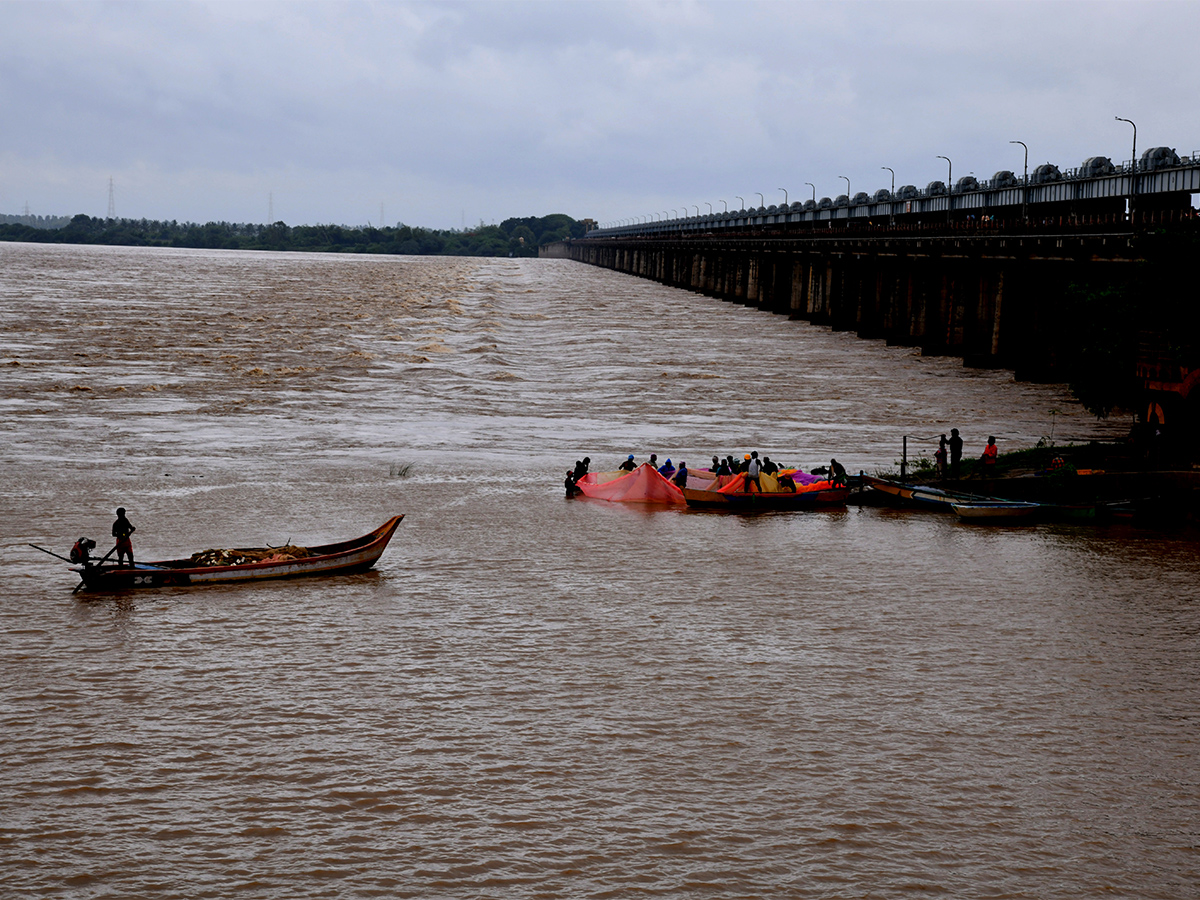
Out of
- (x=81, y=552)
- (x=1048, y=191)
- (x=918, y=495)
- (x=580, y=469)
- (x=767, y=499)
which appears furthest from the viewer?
(x=1048, y=191)

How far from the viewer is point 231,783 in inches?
651

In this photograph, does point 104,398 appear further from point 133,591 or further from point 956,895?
point 956,895

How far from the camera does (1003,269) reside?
6788cm

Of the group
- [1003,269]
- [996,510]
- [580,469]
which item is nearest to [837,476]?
[996,510]

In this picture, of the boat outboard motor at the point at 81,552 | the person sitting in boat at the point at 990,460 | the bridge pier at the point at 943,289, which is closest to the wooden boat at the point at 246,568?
the boat outboard motor at the point at 81,552

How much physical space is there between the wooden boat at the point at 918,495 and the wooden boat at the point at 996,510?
39 centimetres

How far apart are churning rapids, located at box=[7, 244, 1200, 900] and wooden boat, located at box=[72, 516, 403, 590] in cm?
40

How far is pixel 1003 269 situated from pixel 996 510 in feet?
123

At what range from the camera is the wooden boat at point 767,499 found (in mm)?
34906

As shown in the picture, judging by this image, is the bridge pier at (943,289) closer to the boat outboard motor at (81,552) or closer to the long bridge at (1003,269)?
the long bridge at (1003,269)

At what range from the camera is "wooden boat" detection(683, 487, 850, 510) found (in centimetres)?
3491

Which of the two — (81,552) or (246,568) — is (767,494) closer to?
(246,568)

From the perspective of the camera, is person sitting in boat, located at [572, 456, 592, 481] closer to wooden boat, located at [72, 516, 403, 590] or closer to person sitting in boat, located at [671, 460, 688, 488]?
person sitting in boat, located at [671, 460, 688, 488]

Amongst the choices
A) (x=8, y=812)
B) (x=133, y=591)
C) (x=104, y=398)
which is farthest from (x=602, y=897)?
(x=104, y=398)
